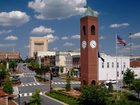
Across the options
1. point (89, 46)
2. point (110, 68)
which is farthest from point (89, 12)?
point (110, 68)

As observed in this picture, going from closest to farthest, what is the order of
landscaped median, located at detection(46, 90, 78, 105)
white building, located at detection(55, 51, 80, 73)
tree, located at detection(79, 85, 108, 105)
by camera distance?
tree, located at detection(79, 85, 108, 105) < landscaped median, located at detection(46, 90, 78, 105) < white building, located at detection(55, 51, 80, 73)

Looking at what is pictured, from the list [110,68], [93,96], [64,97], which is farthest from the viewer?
[110,68]

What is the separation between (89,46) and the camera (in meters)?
61.3

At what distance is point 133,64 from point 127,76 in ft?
120

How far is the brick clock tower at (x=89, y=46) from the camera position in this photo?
6103cm

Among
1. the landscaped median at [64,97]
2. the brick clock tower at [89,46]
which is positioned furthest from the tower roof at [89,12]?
the landscaped median at [64,97]

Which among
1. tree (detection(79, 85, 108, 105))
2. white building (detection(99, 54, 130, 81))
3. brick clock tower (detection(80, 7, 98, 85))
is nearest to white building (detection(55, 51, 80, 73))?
white building (detection(99, 54, 130, 81))

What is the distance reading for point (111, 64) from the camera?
269ft

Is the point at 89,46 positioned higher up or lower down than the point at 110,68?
higher up

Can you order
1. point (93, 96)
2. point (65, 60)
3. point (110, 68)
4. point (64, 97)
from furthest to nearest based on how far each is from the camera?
1. point (65, 60)
2. point (110, 68)
3. point (64, 97)
4. point (93, 96)

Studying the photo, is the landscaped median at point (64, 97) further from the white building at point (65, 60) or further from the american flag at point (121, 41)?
the white building at point (65, 60)

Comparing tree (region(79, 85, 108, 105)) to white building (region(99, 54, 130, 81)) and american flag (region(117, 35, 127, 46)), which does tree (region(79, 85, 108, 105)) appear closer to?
american flag (region(117, 35, 127, 46))

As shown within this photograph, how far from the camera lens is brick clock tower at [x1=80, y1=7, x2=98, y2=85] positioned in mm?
61031

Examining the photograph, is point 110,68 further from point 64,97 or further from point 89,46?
point 64,97
